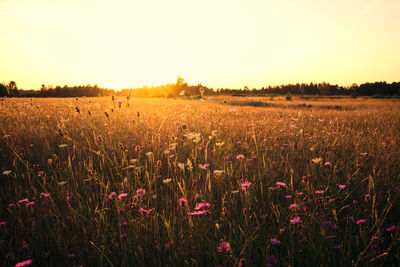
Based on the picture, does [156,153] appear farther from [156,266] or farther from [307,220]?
[307,220]

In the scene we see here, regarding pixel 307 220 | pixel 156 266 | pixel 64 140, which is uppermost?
pixel 64 140

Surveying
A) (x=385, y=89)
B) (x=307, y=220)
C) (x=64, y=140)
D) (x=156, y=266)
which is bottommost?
(x=156, y=266)

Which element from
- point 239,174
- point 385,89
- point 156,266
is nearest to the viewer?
point 156,266

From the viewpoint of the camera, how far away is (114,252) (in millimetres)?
1223

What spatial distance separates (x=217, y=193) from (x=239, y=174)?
0.37 metres

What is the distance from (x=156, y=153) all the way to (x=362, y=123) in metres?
5.93

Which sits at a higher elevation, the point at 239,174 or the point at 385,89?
the point at 385,89

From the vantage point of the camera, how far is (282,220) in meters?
1.50

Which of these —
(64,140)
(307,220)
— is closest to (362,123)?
(307,220)

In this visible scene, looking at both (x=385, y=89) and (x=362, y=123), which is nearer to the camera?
(x=362, y=123)

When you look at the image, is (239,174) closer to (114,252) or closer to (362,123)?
(114,252)

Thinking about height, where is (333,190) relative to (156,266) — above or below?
above

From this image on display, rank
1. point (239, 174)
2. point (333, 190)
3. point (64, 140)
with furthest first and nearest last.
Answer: point (64, 140)
point (239, 174)
point (333, 190)

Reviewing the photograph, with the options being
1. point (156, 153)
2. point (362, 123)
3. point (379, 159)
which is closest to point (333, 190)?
point (379, 159)
